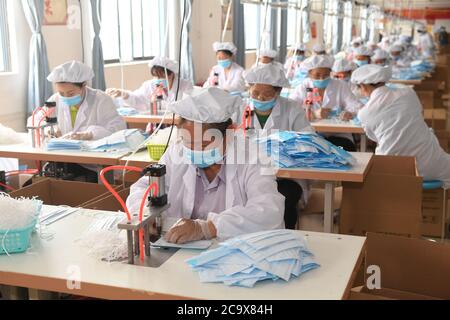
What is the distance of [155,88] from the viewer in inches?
201

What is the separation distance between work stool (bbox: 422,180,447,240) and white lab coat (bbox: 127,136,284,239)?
1.90 m

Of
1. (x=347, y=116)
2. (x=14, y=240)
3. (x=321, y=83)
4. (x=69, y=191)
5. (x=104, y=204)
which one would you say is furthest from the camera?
(x=321, y=83)

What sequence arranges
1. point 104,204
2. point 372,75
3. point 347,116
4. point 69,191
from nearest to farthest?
1. point 104,204
2. point 69,191
3. point 372,75
4. point 347,116

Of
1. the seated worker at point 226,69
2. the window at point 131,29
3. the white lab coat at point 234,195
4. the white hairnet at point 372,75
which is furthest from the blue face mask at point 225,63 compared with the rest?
the white lab coat at point 234,195

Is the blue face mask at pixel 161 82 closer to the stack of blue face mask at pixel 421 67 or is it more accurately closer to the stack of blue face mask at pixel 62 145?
the stack of blue face mask at pixel 62 145

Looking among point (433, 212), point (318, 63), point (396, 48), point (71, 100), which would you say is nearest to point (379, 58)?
point (396, 48)

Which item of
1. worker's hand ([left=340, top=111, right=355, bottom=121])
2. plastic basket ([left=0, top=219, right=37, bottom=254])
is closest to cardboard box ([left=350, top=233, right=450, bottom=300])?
plastic basket ([left=0, top=219, right=37, bottom=254])

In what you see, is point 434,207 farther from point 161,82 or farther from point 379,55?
point 379,55

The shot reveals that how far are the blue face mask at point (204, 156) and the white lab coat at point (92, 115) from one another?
190 centimetres

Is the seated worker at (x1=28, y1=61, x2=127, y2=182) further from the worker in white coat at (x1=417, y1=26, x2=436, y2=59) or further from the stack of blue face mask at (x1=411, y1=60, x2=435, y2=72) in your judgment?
the worker in white coat at (x1=417, y1=26, x2=436, y2=59)

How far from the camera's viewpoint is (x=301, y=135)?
10.1 feet

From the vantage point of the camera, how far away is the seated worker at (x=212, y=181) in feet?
6.44

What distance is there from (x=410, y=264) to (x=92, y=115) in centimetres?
263

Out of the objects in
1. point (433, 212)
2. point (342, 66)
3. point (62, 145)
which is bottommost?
point (433, 212)
